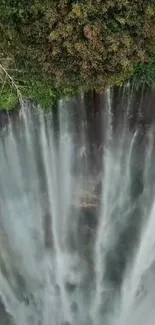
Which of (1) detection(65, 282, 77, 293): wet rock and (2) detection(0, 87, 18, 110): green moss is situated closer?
(2) detection(0, 87, 18, 110): green moss

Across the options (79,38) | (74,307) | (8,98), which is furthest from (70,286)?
(79,38)

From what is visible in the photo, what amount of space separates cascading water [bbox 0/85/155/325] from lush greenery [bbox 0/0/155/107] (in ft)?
3.10

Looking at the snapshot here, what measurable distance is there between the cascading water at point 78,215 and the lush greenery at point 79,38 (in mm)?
944

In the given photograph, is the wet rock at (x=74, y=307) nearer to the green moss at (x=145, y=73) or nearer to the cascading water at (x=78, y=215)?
the cascading water at (x=78, y=215)

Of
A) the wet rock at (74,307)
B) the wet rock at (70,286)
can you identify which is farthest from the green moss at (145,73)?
the wet rock at (74,307)

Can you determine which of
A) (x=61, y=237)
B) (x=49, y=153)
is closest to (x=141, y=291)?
(x=61, y=237)

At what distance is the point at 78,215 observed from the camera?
9922mm

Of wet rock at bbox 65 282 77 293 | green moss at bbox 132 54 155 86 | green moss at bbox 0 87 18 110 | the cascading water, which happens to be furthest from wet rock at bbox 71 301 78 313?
green moss at bbox 132 54 155 86

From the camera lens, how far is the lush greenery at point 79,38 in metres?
7.02

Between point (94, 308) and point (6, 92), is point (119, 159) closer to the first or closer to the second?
point (6, 92)

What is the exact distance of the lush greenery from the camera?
702cm

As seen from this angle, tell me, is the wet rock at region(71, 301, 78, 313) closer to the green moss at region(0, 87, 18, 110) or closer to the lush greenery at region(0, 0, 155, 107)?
the green moss at region(0, 87, 18, 110)

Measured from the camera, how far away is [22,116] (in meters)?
8.82

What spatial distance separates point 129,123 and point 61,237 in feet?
9.39
